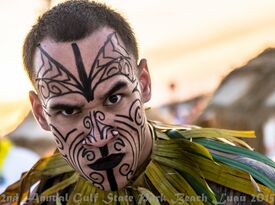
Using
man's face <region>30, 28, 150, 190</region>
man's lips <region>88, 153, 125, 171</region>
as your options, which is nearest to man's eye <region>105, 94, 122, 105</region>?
man's face <region>30, 28, 150, 190</region>

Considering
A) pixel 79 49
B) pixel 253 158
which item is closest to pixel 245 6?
pixel 253 158

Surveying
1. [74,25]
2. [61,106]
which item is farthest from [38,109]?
[74,25]

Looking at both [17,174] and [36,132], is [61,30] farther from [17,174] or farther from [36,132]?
[36,132]

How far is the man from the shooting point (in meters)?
1.12

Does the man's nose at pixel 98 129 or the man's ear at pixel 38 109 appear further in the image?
the man's ear at pixel 38 109

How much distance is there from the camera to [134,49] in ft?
4.03

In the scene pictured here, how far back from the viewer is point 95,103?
1.13 metres

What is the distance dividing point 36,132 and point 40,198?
1.87 metres

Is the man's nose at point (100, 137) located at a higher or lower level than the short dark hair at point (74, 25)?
lower

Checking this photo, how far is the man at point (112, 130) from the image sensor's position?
3.68ft

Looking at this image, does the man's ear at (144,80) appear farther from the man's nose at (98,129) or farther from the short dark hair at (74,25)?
the man's nose at (98,129)

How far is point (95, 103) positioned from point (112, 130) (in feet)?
0.21

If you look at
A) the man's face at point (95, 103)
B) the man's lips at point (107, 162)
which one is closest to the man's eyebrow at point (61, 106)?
the man's face at point (95, 103)

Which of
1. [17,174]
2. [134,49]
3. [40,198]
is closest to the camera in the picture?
[134,49]
